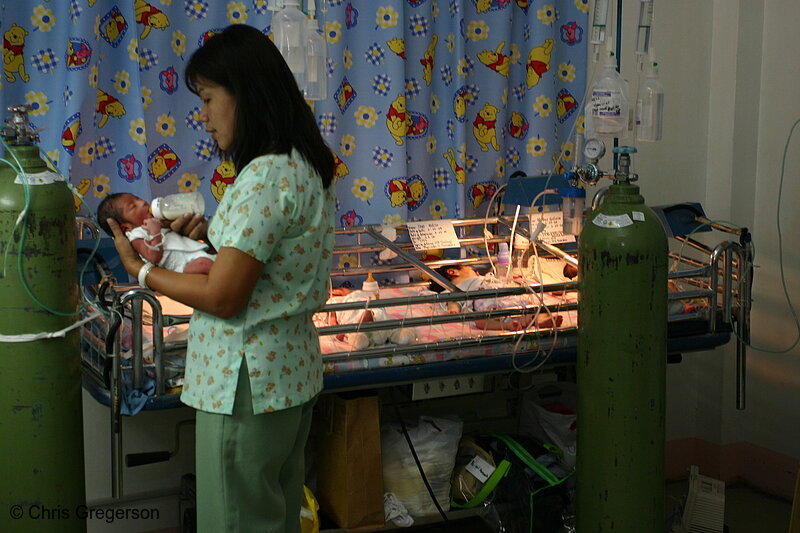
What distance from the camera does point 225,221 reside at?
6.70 ft

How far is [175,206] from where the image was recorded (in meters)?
2.38

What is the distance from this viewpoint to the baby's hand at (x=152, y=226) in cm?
224

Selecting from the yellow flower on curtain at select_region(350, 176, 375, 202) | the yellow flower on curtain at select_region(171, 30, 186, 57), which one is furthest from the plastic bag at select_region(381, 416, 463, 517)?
the yellow flower on curtain at select_region(171, 30, 186, 57)

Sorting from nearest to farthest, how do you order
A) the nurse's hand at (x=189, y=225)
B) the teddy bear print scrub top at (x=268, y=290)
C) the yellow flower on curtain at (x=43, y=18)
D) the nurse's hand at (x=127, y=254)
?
the teddy bear print scrub top at (x=268, y=290) < the nurse's hand at (x=127, y=254) < the nurse's hand at (x=189, y=225) < the yellow flower on curtain at (x=43, y=18)

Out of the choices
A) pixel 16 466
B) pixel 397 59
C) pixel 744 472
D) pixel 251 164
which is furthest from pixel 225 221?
pixel 744 472

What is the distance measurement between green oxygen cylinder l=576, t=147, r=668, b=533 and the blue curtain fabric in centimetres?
96

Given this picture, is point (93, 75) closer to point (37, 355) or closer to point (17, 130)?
point (17, 130)

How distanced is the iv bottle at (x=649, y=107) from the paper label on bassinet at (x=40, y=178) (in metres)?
2.03

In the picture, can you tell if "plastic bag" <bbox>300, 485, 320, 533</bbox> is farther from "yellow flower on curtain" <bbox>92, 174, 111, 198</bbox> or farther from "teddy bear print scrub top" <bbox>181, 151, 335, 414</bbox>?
"yellow flower on curtain" <bbox>92, 174, 111, 198</bbox>

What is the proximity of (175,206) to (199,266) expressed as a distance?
0.24 meters

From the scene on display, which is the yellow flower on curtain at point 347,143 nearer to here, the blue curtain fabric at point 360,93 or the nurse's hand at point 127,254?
the blue curtain fabric at point 360,93

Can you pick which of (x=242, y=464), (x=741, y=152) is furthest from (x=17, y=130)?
(x=741, y=152)

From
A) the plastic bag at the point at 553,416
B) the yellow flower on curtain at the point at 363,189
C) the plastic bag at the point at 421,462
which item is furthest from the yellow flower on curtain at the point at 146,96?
the plastic bag at the point at 553,416

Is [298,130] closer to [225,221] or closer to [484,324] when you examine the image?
[225,221]
